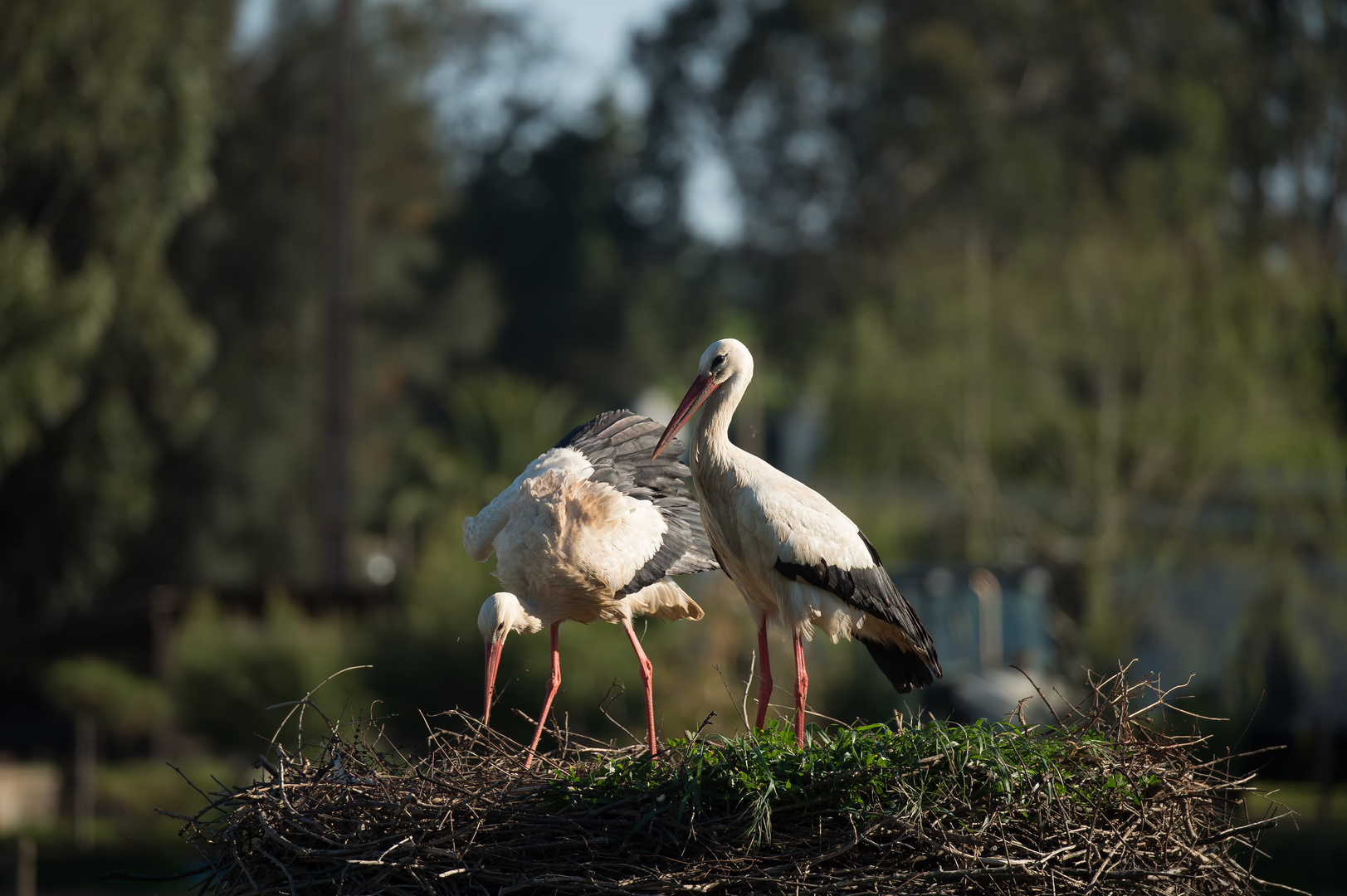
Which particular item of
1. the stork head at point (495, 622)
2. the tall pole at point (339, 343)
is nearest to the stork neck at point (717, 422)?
the stork head at point (495, 622)

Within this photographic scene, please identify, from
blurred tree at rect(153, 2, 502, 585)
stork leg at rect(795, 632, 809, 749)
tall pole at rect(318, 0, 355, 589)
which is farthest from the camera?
blurred tree at rect(153, 2, 502, 585)

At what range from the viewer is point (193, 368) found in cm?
2064

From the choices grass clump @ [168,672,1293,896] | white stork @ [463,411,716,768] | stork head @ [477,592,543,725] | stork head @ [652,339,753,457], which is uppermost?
stork head @ [652,339,753,457]

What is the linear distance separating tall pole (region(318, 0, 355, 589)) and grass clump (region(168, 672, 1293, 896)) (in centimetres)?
1405

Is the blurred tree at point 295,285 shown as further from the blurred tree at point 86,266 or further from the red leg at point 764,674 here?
the red leg at point 764,674

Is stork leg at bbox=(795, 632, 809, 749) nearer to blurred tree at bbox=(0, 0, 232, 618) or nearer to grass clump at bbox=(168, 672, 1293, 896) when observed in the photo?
grass clump at bbox=(168, 672, 1293, 896)

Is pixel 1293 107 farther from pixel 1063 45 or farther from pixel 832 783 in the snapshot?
pixel 832 783

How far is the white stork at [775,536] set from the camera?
4.98 metres

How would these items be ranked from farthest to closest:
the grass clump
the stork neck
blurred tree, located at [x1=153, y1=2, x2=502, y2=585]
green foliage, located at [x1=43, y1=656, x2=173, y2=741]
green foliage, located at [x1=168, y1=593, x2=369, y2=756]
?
blurred tree, located at [x1=153, y1=2, x2=502, y2=585], green foliage, located at [x1=43, y1=656, x2=173, y2=741], green foliage, located at [x1=168, y1=593, x2=369, y2=756], the stork neck, the grass clump

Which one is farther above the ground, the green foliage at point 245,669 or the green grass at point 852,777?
the green grass at point 852,777

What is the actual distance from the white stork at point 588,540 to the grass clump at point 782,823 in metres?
0.74

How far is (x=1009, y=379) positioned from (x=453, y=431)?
18318mm

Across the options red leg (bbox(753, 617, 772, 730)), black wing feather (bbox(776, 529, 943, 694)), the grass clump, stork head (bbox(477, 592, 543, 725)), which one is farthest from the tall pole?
the grass clump

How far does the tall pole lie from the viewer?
18.5 metres
